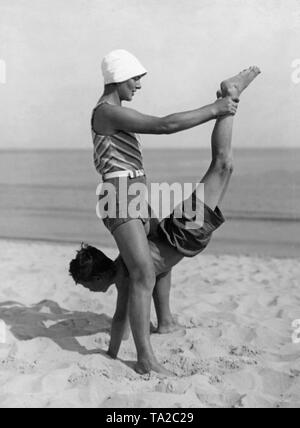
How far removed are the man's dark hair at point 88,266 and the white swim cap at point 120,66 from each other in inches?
45.8

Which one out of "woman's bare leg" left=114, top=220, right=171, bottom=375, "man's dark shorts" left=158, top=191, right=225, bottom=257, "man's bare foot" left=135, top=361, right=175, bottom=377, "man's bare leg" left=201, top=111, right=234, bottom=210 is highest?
"man's bare leg" left=201, top=111, right=234, bottom=210

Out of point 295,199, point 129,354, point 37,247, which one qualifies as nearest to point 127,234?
point 129,354

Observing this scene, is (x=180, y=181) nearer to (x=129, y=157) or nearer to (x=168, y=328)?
(x=168, y=328)

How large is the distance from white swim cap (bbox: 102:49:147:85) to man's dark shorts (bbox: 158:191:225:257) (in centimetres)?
85

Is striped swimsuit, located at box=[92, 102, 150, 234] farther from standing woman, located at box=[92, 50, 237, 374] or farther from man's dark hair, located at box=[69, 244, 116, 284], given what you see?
man's dark hair, located at box=[69, 244, 116, 284]

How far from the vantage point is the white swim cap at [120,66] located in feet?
11.9

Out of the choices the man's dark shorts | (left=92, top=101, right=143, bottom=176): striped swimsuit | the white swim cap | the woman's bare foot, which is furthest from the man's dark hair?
the white swim cap

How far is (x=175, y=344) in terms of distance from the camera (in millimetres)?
4180

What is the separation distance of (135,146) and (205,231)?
706mm

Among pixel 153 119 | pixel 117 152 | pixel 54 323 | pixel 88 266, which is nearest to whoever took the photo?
pixel 153 119

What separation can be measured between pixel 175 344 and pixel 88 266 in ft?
2.87

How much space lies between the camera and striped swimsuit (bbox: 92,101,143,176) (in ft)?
12.0
